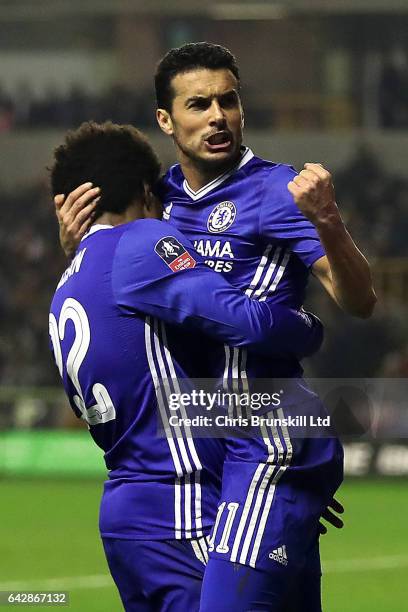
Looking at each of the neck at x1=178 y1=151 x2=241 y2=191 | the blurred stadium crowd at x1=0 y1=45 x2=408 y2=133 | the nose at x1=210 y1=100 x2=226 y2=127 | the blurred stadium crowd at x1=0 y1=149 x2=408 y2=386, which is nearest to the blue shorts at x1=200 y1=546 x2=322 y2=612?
the neck at x1=178 y1=151 x2=241 y2=191

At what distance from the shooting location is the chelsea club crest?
4.08 m

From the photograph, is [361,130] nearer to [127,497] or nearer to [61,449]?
[61,449]

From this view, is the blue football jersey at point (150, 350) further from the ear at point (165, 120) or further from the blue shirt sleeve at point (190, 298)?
the ear at point (165, 120)

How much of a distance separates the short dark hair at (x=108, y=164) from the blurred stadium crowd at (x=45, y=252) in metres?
16.2

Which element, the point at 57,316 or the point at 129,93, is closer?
the point at 57,316

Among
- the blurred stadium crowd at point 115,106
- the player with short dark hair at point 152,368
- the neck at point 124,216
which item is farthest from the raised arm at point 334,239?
the blurred stadium crowd at point 115,106

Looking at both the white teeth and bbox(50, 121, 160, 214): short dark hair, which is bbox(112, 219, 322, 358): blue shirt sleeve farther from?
the white teeth

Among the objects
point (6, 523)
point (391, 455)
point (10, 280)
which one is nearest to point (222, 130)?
point (6, 523)

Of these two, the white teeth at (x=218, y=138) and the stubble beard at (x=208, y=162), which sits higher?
the white teeth at (x=218, y=138)

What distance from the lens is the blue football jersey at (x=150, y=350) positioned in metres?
3.88

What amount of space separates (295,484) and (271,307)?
52cm

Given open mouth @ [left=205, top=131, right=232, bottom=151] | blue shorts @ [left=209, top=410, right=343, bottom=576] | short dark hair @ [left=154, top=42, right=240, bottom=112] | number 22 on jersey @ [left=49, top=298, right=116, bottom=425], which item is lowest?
blue shorts @ [left=209, top=410, right=343, bottom=576]

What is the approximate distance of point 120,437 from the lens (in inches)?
160

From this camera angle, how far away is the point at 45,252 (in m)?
24.6
